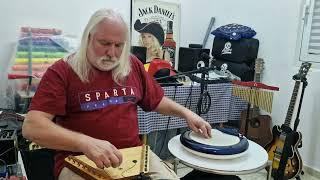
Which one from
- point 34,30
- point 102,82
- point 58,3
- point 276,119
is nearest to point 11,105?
point 34,30

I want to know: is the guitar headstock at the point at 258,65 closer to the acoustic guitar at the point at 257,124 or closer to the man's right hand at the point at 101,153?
the acoustic guitar at the point at 257,124

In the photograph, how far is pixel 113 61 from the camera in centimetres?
133

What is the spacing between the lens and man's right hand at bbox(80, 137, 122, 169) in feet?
3.15

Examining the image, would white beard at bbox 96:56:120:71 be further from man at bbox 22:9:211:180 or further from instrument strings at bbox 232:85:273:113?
instrument strings at bbox 232:85:273:113

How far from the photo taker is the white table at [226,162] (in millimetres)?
1146

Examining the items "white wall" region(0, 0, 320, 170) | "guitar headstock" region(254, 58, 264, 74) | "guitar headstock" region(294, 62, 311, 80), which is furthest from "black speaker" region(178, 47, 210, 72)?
"guitar headstock" region(294, 62, 311, 80)

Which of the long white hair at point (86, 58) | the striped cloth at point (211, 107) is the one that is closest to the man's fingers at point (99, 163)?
the long white hair at point (86, 58)

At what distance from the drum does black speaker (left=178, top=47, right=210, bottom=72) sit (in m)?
1.64

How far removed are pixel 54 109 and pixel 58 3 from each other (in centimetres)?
198

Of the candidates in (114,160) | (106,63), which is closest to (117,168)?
(114,160)

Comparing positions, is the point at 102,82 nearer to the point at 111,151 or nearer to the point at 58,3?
the point at 111,151

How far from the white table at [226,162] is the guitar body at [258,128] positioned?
5.02ft

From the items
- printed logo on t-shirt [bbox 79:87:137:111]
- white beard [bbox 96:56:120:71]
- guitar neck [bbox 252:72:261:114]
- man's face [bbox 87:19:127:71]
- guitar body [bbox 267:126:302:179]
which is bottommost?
guitar body [bbox 267:126:302:179]

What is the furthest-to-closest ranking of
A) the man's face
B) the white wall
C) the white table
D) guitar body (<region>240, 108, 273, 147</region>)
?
1. guitar body (<region>240, 108, 273, 147</region>)
2. the white wall
3. the man's face
4. the white table
